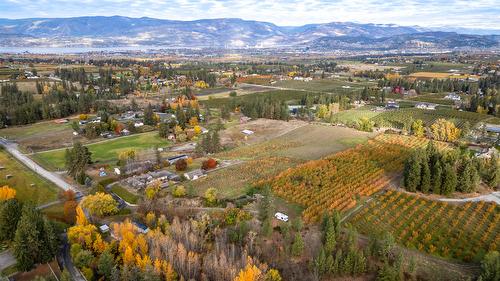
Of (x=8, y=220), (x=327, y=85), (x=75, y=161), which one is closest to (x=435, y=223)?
(x=8, y=220)

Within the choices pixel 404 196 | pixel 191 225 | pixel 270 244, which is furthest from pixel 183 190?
pixel 404 196

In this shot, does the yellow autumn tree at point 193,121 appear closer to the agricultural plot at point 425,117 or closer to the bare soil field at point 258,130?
the bare soil field at point 258,130

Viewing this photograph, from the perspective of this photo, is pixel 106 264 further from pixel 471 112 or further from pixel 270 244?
pixel 471 112

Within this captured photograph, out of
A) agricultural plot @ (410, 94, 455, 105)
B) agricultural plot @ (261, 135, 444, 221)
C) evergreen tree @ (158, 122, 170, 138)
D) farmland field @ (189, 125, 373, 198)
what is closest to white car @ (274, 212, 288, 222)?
agricultural plot @ (261, 135, 444, 221)

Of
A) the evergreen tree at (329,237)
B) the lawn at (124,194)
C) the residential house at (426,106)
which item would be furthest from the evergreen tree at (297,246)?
the residential house at (426,106)

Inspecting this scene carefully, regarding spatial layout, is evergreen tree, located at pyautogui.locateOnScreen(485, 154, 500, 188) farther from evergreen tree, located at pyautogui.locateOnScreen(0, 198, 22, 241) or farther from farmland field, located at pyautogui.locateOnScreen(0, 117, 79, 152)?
farmland field, located at pyautogui.locateOnScreen(0, 117, 79, 152)

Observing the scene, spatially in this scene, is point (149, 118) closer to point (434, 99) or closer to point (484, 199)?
point (484, 199)
